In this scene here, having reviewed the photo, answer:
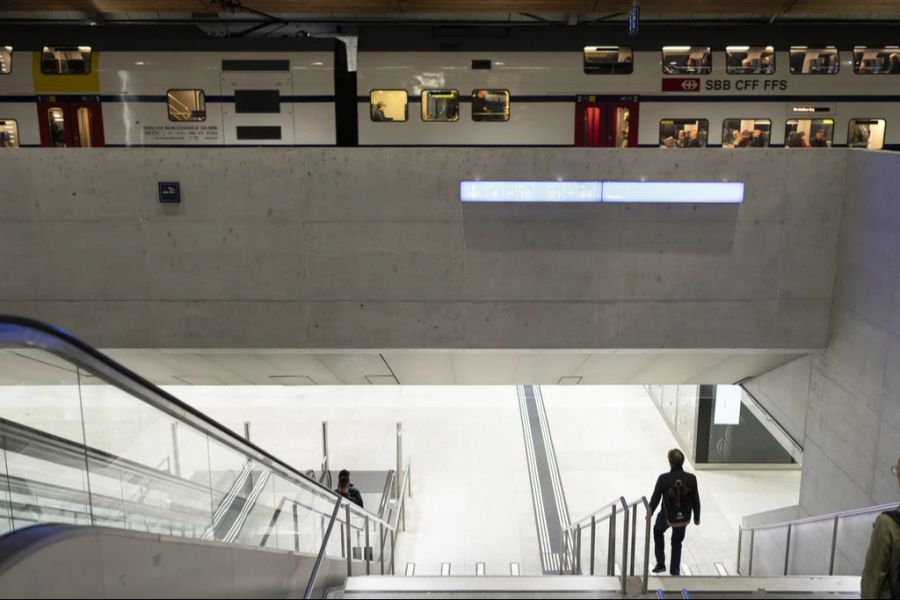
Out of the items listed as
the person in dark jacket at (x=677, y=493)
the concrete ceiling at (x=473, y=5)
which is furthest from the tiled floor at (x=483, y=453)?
the concrete ceiling at (x=473, y=5)

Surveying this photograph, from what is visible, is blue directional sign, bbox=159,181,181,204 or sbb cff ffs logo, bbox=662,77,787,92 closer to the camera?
blue directional sign, bbox=159,181,181,204

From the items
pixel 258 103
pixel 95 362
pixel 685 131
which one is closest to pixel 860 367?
pixel 685 131

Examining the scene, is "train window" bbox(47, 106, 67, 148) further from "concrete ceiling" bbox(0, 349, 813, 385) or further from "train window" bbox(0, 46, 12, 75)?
"concrete ceiling" bbox(0, 349, 813, 385)

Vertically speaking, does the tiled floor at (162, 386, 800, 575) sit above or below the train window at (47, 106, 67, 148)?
below

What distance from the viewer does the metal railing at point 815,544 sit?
5746 millimetres

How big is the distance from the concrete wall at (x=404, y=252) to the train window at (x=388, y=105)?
327cm

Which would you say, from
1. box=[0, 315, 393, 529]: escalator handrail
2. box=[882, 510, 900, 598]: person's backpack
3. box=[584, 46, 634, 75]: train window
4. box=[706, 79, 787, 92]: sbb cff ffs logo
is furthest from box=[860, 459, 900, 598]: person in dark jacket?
box=[706, 79, 787, 92]: sbb cff ffs logo

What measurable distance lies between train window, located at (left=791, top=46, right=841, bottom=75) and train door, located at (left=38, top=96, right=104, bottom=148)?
34.5 feet

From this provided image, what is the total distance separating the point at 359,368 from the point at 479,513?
127 inches

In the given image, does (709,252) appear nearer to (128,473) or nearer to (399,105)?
(399,105)

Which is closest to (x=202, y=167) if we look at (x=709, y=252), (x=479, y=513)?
(x=709, y=252)

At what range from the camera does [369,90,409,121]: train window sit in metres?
10.4

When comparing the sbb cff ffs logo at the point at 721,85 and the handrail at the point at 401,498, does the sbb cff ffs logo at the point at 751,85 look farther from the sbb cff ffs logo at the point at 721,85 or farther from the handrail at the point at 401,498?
the handrail at the point at 401,498

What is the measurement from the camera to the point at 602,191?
295 inches
